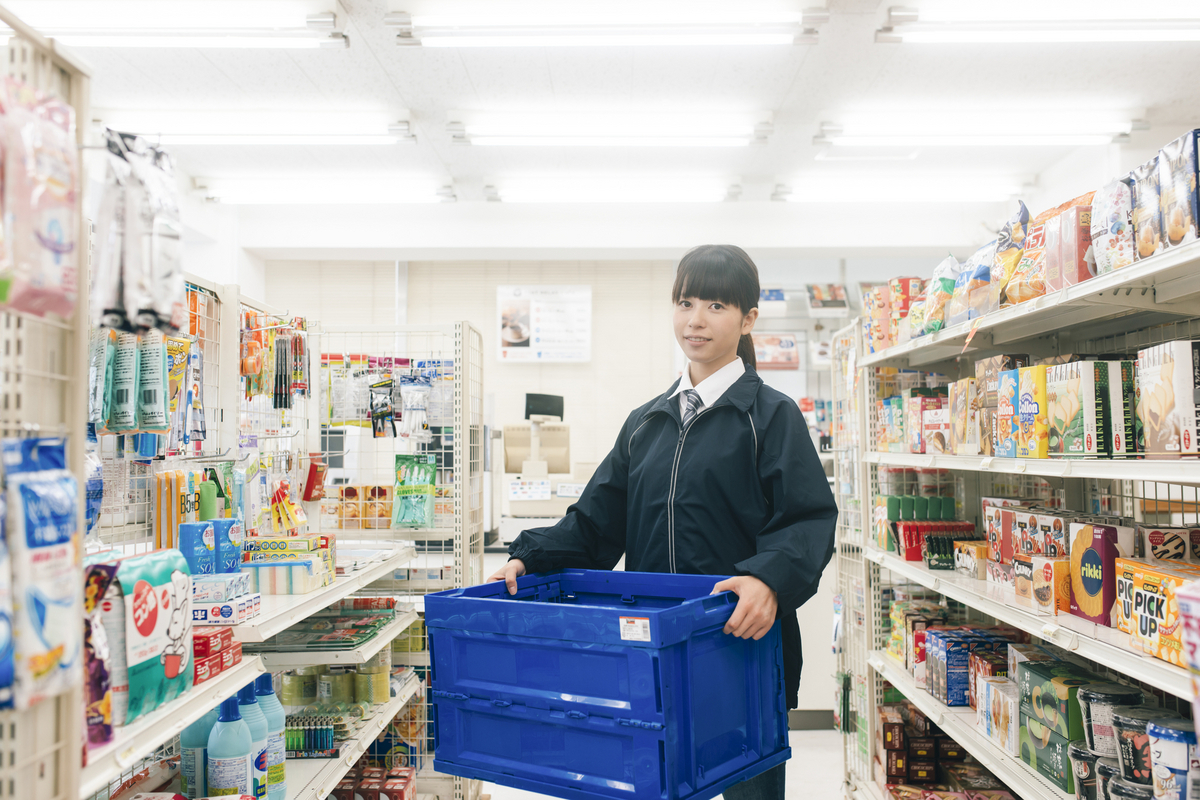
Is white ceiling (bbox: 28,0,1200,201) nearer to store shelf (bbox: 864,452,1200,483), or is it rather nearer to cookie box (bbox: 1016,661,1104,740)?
store shelf (bbox: 864,452,1200,483)

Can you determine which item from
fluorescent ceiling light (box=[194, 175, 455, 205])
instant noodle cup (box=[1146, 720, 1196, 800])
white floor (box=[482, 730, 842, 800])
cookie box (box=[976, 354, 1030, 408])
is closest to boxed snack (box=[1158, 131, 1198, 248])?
cookie box (box=[976, 354, 1030, 408])

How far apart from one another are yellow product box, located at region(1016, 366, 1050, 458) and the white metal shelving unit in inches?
1.7

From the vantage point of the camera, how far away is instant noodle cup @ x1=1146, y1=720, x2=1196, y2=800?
1606 millimetres

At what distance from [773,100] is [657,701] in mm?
4473

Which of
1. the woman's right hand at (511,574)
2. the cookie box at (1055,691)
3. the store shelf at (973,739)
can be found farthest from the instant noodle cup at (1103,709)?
the woman's right hand at (511,574)

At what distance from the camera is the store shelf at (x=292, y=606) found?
172cm

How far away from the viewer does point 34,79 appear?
102cm

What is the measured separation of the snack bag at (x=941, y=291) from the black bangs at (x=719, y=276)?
1.10m

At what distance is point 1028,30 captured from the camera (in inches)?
158

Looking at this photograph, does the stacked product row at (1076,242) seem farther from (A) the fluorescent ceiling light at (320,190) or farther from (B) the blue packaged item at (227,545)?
(A) the fluorescent ceiling light at (320,190)

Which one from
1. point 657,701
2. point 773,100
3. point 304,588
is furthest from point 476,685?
point 773,100

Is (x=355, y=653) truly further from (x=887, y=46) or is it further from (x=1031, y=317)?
(x=887, y=46)

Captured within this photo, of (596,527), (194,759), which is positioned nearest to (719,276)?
(596,527)

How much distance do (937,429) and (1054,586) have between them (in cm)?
85
